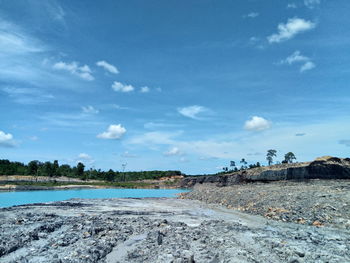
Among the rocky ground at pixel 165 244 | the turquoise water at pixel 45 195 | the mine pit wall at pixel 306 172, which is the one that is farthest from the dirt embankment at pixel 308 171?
the rocky ground at pixel 165 244

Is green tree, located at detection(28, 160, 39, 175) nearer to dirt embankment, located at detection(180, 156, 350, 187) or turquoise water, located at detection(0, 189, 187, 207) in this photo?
turquoise water, located at detection(0, 189, 187, 207)

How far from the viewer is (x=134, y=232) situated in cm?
A: 1348

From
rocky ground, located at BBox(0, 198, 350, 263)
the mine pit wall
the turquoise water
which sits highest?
the mine pit wall

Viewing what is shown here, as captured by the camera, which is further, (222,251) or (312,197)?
(312,197)

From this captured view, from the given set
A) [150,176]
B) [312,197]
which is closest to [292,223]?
[312,197]

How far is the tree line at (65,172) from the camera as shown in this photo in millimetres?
97812

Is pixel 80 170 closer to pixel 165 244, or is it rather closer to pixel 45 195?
pixel 45 195

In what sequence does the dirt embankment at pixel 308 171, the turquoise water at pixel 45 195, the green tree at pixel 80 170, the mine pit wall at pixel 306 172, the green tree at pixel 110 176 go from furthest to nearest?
the green tree at pixel 110 176 → the green tree at pixel 80 170 → the dirt embankment at pixel 308 171 → the mine pit wall at pixel 306 172 → the turquoise water at pixel 45 195

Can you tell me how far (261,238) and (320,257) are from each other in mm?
2916

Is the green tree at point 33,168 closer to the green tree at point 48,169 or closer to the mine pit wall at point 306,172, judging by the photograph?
the green tree at point 48,169

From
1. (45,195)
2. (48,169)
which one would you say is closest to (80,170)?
(48,169)

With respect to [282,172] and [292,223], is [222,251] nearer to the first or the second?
[292,223]

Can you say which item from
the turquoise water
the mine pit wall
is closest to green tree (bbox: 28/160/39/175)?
the turquoise water

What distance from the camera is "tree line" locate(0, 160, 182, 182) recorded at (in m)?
97.8
